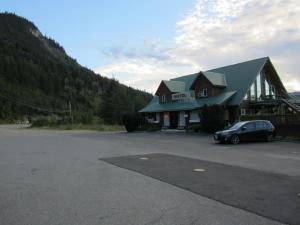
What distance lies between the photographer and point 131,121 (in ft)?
133

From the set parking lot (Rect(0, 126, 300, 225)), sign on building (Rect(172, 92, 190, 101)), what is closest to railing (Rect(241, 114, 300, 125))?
parking lot (Rect(0, 126, 300, 225))

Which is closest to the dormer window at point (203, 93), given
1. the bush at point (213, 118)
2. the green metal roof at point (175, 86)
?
the green metal roof at point (175, 86)

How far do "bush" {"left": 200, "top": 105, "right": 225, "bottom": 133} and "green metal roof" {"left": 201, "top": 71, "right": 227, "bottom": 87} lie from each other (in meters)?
6.57

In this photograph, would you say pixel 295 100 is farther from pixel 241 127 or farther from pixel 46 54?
pixel 46 54

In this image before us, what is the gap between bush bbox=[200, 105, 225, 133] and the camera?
30062 mm

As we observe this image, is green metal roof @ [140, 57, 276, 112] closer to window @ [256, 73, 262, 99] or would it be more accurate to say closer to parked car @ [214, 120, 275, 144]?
window @ [256, 73, 262, 99]

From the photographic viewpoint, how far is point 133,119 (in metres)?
40.8

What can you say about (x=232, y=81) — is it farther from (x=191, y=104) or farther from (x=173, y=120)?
(x=173, y=120)

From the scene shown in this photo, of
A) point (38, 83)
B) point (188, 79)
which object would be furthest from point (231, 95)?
point (38, 83)

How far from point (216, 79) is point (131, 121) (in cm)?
1181

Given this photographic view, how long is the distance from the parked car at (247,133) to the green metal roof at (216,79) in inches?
587

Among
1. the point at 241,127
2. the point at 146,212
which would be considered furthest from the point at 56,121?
the point at 146,212

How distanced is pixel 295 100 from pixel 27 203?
33064 mm

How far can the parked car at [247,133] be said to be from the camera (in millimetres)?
20438
